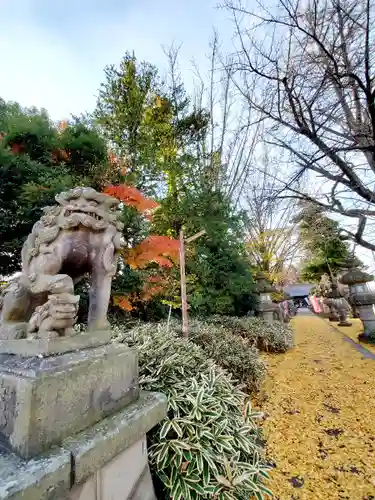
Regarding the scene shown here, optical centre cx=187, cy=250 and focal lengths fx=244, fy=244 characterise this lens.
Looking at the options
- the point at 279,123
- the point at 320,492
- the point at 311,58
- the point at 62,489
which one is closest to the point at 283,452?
the point at 320,492

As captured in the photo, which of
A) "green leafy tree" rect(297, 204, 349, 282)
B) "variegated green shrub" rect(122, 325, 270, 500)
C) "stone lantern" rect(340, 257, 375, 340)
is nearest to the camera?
"variegated green shrub" rect(122, 325, 270, 500)

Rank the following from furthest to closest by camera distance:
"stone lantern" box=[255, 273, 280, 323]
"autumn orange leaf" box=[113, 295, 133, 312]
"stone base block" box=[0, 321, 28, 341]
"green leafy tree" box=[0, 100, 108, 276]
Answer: "stone lantern" box=[255, 273, 280, 323] → "autumn orange leaf" box=[113, 295, 133, 312] → "green leafy tree" box=[0, 100, 108, 276] → "stone base block" box=[0, 321, 28, 341]

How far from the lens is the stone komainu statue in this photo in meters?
1.06

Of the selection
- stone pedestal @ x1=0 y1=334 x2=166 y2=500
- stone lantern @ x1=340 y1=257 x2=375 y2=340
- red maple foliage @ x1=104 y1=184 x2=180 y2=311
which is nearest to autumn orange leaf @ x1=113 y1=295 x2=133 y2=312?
red maple foliage @ x1=104 y1=184 x2=180 y2=311

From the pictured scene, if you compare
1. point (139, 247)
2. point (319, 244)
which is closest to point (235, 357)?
point (139, 247)

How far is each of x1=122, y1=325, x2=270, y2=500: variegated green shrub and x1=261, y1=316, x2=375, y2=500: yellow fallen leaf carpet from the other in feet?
0.88

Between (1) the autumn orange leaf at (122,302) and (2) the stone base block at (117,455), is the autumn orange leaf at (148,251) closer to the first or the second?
(1) the autumn orange leaf at (122,302)

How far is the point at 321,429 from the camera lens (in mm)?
2311

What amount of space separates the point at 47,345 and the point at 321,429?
262cm

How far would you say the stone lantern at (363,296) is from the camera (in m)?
5.66

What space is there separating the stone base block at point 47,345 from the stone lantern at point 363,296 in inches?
253

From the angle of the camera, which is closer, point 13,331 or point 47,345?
point 47,345

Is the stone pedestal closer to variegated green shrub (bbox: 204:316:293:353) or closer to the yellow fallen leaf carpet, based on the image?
the yellow fallen leaf carpet

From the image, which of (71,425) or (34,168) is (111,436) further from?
(34,168)
